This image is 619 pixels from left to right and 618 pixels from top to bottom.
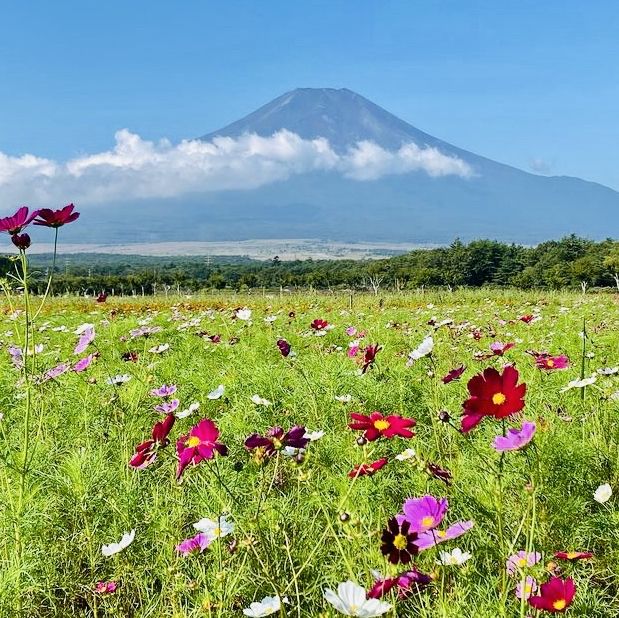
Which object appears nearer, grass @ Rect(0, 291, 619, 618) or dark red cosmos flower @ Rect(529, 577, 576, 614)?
dark red cosmos flower @ Rect(529, 577, 576, 614)

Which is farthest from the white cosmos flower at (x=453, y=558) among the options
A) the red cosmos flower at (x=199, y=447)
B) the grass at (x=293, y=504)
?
the red cosmos flower at (x=199, y=447)

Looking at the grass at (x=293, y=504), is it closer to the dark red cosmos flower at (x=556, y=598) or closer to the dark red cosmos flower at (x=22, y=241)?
the dark red cosmos flower at (x=556, y=598)

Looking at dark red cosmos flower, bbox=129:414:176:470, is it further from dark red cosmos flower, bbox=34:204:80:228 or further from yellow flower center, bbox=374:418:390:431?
dark red cosmos flower, bbox=34:204:80:228

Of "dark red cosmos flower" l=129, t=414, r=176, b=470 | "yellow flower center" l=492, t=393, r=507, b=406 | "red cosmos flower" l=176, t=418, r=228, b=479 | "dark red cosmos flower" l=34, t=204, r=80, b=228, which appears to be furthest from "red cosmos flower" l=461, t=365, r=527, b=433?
"dark red cosmos flower" l=34, t=204, r=80, b=228

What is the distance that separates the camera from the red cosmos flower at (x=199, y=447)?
1.42 metres

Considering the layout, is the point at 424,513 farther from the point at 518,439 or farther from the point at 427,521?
the point at 518,439

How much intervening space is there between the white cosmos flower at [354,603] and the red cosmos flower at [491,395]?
436 millimetres

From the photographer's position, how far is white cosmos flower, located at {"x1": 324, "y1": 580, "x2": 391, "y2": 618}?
87cm

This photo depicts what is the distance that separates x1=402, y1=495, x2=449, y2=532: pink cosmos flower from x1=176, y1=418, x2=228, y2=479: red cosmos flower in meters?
0.43

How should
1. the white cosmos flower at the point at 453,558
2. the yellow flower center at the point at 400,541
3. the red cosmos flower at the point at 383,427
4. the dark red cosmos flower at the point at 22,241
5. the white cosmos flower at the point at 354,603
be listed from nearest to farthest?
1. the white cosmos flower at the point at 354,603
2. the yellow flower center at the point at 400,541
3. the white cosmos flower at the point at 453,558
4. the red cosmos flower at the point at 383,427
5. the dark red cosmos flower at the point at 22,241

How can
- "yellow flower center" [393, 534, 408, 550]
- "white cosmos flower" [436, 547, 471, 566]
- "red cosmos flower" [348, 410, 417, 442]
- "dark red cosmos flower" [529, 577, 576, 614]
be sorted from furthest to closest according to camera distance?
"red cosmos flower" [348, 410, 417, 442] → "white cosmos flower" [436, 547, 471, 566] → "yellow flower center" [393, 534, 408, 550] → "dark red cosmos flower" [529, 577, 576, 614]

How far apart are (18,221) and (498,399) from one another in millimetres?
1306

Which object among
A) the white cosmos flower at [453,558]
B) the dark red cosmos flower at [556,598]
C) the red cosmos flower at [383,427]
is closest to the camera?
the dark red cosmos flower at [556,598]

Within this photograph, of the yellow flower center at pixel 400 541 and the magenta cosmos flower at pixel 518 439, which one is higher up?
the magenta cosmos flower at pixel 518 439
